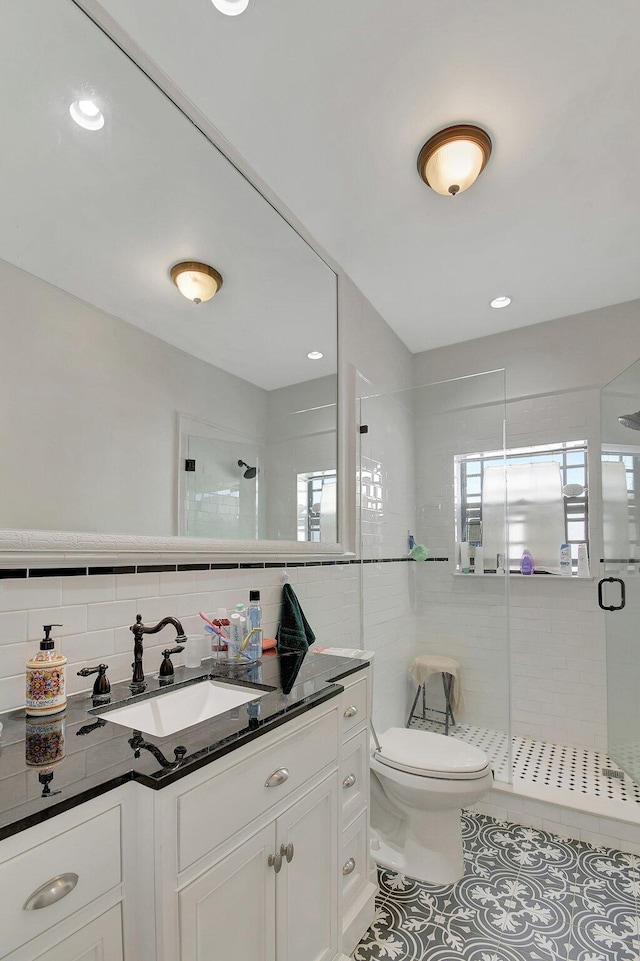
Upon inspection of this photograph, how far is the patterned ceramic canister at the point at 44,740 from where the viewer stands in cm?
86

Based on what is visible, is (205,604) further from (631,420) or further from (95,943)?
(631,420)

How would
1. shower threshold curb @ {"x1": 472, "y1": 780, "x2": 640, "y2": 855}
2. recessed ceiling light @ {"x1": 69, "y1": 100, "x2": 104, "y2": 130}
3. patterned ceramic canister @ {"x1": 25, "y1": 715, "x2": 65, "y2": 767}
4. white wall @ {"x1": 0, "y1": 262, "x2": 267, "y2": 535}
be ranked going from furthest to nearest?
1. shower threshold curb @ {"x1": 472, "y1": 780, "x2": 640, "y2": 855}
2. recessed ceiling light @ {"x1": 69, "y1": 100, "x2": 104, "y2": 130}
3. white wall @ {"x1": 0, "y1": 262, "x2": 267, "y2": 535}
4. patterned ceramic canister @ {"x1": 25, "y1": 715, "x2": 65, "y2": 767}

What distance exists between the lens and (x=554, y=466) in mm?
3109

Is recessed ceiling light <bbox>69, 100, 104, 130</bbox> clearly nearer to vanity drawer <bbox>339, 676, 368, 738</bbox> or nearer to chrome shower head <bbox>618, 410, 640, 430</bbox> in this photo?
vanity drawer <bbox>339, 676, 368, 738</bbox>

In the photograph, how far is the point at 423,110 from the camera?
1.62 m

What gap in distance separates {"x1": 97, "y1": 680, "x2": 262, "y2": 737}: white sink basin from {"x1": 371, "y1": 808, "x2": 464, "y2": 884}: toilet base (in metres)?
1.13

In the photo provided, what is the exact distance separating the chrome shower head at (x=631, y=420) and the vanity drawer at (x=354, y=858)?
2185mm

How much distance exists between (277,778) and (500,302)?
2766mm

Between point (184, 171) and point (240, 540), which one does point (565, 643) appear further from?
point (184, 171)

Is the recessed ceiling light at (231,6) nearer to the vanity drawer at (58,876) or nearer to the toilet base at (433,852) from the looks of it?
the vanity drawer at (58,876)

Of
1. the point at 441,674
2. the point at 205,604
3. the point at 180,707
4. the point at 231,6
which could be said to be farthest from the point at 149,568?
the point at 441,674

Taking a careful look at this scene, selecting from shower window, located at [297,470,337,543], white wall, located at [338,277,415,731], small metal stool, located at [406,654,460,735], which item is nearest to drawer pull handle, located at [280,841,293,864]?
shower window, located at [297,470,337,543]

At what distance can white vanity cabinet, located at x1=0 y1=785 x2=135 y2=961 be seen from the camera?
0.68m

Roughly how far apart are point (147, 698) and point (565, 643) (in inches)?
104
